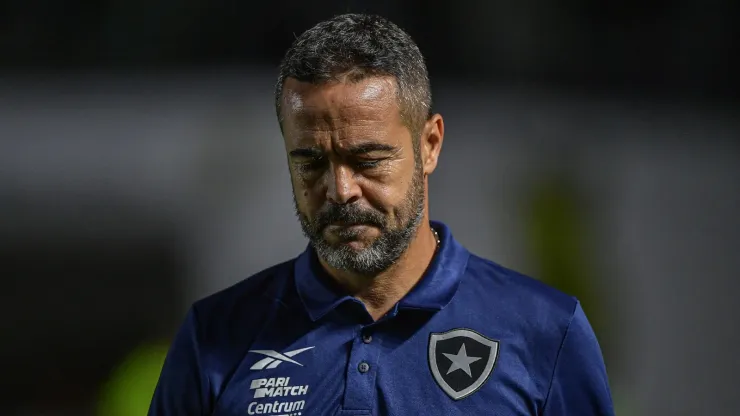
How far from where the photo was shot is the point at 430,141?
6.80 ft

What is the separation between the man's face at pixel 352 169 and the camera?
6.11 feet

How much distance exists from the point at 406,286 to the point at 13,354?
9.61ft

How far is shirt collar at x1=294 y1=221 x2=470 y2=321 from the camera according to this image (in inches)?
76.6

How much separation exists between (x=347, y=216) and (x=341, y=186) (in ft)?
0.20

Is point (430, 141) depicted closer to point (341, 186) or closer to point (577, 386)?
point (341, 186)

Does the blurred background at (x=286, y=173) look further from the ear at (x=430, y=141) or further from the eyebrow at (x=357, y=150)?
the eyebrow at (x=357, y=150)

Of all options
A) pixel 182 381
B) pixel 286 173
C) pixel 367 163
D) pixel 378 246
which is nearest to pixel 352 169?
pixel 367 163

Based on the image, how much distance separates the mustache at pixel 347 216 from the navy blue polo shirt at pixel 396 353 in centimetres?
16

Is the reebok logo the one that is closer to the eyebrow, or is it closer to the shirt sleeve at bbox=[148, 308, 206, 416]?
the shirt sleeve at bbox=[148, 308, 206, 416]

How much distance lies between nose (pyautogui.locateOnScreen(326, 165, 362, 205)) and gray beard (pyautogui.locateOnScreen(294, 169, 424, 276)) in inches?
3.3

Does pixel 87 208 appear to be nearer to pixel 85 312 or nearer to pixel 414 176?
pixel 85 312

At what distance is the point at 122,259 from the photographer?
175 inches

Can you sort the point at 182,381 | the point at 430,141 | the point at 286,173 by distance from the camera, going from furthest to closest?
the point at 286,173 < the point at 430,141 < the point at 182,381

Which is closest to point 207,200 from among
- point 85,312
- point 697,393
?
point 85,312
